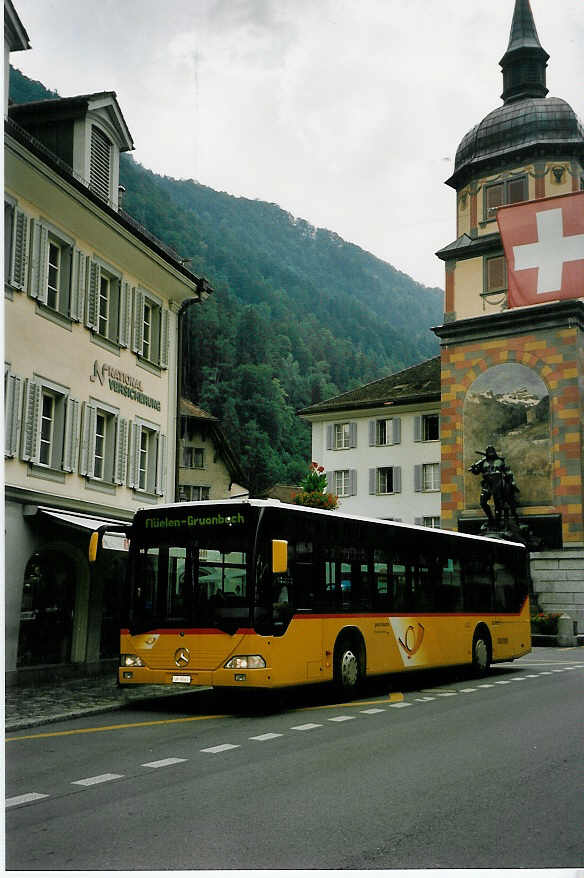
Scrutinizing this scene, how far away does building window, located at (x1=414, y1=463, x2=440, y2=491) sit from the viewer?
49938 mm

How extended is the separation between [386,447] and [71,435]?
36224mm

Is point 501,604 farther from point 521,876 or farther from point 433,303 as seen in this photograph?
point 521,876

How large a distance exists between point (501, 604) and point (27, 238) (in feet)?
34.5

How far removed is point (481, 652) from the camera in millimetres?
17688

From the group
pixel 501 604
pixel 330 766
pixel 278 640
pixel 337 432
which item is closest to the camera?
pixel 330 766

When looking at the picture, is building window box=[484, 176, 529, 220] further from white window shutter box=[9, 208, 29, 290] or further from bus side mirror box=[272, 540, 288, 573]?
bus side mirror box=[272, 540, 288, 573]

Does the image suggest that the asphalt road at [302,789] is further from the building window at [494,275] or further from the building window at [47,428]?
the building window at [494,275]

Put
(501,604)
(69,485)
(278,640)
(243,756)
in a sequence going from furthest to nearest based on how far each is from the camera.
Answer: (501,604), (69,485), (278,640), (243,756)

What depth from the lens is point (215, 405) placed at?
1925cm

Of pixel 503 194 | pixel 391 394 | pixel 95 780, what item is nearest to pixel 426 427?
pixel 391 394

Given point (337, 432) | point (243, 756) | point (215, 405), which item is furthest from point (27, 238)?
point (337, 432)

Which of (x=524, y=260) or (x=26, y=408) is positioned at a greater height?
(x=524, y=260)

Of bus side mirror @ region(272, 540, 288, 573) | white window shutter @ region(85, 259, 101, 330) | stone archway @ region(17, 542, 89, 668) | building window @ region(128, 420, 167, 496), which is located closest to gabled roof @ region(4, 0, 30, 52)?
bus side mirror @ region(272, 540, 288, 573)

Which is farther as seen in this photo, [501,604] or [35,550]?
[501,604]
